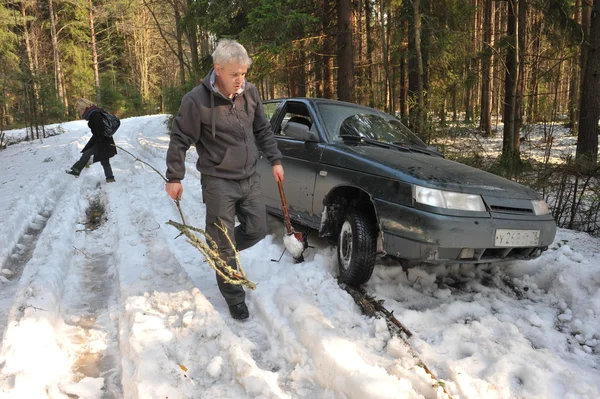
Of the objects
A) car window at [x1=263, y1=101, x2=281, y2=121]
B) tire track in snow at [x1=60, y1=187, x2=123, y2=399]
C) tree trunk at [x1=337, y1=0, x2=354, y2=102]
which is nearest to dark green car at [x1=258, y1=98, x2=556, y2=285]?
car window at [x1=263, y1=101, x2=281, y2=121]

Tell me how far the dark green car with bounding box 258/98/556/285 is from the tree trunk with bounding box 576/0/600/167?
590cm

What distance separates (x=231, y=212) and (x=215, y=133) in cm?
63

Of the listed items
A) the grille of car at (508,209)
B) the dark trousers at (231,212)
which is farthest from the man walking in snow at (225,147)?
the grille of car at (508,209)

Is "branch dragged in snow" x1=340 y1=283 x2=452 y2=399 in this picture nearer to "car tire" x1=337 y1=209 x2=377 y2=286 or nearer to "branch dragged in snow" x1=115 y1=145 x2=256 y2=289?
"car tire" x1=337 y1=209 x2=377 y2=286

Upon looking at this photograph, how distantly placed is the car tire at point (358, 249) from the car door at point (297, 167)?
537 millimetres

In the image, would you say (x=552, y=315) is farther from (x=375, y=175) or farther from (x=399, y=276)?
(x=375, y=175)

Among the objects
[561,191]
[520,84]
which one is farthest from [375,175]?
[520,84]

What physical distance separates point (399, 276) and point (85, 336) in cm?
273

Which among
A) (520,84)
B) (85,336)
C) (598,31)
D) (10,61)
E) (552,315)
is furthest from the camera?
(10,61)

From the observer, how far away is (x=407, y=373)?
2.30 metres

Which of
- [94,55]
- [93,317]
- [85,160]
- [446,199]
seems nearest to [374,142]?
[446,199]

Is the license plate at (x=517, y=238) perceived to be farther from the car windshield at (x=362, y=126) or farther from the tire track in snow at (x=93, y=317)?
the tire track in snow at (x=93, y=317)

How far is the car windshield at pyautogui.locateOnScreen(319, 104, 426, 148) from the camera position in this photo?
4203mm

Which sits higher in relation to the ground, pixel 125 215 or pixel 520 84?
pixel 520 84
